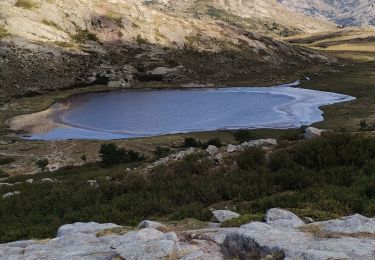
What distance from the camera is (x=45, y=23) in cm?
15400

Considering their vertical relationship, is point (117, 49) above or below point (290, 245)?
above

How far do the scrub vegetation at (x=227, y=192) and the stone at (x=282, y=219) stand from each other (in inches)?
19.5

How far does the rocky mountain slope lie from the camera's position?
133 m

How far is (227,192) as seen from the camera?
63.6 feet

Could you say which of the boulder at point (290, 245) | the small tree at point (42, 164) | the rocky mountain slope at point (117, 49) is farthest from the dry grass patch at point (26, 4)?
the boulder at point (290, 245)

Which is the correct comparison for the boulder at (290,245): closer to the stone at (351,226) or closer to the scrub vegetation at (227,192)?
the stone at (351,226)

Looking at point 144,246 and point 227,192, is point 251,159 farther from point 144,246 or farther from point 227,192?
point 144,246

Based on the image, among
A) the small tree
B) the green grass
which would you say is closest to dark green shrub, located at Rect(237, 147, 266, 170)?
the green grass

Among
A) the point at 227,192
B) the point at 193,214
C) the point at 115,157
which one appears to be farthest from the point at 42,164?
the point at 193,214

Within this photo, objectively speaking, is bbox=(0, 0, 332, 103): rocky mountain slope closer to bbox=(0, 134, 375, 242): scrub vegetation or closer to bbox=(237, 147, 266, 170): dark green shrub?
bbox=(0, 134, 375, 242): scrub vegetation

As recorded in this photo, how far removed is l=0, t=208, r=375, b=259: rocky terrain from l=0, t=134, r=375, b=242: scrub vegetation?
2.29 m

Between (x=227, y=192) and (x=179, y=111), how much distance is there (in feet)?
251

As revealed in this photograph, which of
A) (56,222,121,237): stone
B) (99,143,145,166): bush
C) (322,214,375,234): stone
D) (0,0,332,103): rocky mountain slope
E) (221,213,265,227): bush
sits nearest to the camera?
(322,214,375,234): stone

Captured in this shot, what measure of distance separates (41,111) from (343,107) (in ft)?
215
